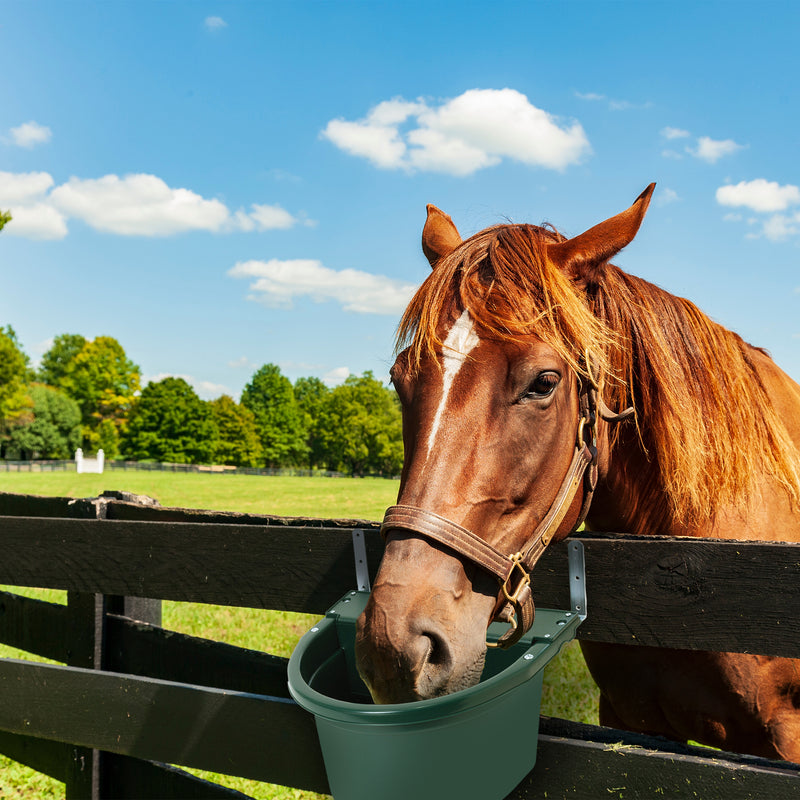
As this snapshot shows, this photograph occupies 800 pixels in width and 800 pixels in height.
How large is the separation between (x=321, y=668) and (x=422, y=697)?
1.46 ft

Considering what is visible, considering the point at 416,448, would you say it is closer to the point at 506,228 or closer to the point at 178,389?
the point at 506,228

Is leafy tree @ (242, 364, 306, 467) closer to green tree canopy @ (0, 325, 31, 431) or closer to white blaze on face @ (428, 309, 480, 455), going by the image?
green tree canopy @ (0, 325, 31, 431)

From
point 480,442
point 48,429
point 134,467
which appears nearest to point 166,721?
point 480,442

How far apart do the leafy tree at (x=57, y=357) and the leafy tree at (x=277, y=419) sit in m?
21.4

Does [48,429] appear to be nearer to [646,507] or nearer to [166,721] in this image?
[166,721]

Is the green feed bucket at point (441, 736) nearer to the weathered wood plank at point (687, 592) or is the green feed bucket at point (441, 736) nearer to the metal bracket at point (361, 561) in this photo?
the weathered wood plank at point (687, 592)

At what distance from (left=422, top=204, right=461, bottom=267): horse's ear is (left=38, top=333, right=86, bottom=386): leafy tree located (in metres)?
85.7

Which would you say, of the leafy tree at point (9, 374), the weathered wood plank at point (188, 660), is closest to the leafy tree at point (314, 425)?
the leafy tree at point (9, 374)

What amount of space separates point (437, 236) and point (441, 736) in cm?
195

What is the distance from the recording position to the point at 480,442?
1.74 metres

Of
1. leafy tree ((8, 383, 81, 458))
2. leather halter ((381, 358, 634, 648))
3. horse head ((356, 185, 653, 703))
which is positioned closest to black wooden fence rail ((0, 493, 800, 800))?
leather halter ((381, 358, 634, 648))

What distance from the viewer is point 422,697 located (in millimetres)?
1464

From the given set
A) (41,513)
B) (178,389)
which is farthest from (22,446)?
(41,513)

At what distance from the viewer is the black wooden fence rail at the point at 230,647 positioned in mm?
1684
